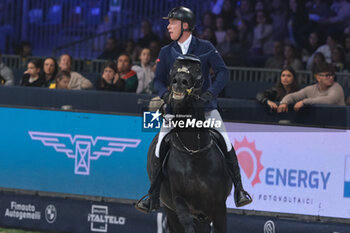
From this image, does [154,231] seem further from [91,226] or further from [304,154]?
[304,154]

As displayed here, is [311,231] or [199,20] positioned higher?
[199,20]

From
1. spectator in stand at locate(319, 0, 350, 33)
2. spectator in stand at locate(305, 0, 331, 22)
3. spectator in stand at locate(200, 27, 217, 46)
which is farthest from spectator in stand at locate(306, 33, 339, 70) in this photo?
spectator in stand at locate(200, 27, 217, 46)

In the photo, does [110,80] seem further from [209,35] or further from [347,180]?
[347,180]

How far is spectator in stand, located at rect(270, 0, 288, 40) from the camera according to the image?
586 inches

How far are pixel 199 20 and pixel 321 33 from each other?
9.61ft

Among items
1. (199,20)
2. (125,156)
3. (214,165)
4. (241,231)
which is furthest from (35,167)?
(199,20)

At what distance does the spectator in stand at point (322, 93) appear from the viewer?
9.63 meters

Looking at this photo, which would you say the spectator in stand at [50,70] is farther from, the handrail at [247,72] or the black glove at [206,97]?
the black glove at [206,97]

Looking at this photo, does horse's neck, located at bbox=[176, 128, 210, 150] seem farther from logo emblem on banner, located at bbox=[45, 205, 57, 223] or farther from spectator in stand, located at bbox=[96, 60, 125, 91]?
spectator in stand, located at bbox=[96, 60, 125, 91]

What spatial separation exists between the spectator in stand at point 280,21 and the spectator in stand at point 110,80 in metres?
4.69

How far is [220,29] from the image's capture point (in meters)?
15.0

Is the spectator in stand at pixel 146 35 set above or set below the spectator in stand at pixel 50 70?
above

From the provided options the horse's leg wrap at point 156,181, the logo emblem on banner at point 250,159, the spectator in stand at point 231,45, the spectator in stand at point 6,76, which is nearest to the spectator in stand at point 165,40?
the spectator in stand at point 231,45

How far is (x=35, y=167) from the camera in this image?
10453mm
